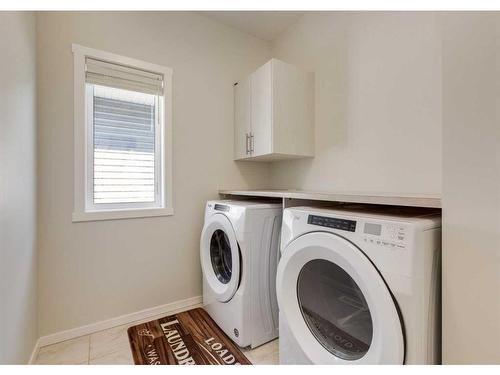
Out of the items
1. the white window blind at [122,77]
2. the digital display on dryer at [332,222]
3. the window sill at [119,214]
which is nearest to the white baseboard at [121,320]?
the window sill at [119,214]

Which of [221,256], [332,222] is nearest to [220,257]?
[221,256]

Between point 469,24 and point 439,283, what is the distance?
2.63 feet

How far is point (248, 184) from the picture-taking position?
2.38 m

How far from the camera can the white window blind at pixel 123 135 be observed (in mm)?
1745

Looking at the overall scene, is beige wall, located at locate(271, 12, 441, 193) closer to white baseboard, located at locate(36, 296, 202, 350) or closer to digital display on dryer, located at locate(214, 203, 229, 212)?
digital display on dryer, located at locate(214, 203, 229, 212)

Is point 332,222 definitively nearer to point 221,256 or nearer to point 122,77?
point 221,256

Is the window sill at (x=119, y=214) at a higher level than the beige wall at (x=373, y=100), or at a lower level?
lower

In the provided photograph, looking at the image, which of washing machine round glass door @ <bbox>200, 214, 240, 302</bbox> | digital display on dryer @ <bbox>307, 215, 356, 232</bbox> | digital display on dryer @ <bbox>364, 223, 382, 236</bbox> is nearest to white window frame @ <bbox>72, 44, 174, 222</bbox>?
washing machine round glass door @ <bbox>200, 214, 240, 302</bbox>

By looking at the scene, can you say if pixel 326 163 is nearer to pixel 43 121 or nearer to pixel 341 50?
pixel 341 50

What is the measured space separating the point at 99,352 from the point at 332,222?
5.28 feet

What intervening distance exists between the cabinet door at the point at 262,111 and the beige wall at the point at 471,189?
119 cm

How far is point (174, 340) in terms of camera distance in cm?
159

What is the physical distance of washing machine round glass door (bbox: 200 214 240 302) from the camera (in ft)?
5.18

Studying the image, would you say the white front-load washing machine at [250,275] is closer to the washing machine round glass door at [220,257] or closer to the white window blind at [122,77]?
the washing machine round glass door at [220,257]
